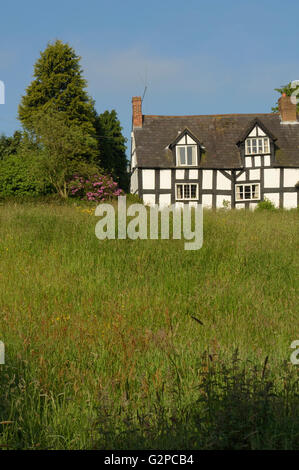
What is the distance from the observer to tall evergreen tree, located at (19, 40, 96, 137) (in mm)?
35625

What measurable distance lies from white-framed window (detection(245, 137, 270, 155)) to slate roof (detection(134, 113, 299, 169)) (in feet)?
1.91

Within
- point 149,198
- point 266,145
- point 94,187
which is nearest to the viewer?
point 149,198

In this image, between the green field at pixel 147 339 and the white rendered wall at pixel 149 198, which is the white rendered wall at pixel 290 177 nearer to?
the white rendered wall at pixel 149 198

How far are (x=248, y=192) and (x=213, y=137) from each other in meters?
4.72

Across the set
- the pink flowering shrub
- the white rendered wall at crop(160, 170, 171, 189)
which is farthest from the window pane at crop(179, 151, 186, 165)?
the pink flowering shrub

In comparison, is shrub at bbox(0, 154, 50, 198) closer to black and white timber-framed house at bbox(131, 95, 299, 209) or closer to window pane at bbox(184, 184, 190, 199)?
black and white timber-framed house at bbox(131, 95, 299, 209)

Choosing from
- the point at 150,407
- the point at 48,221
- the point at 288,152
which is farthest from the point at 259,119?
the point at 150,407

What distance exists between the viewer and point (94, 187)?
94.3ft

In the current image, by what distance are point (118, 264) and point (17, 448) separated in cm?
471

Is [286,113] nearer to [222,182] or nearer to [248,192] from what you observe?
[248,192]

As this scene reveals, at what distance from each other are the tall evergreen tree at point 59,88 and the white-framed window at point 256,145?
45.3 feet

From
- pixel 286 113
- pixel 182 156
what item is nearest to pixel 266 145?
pixel 286 113

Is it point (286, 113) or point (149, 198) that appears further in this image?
point (286, 113)

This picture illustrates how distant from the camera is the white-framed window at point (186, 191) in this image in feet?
92.9
